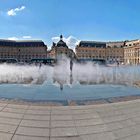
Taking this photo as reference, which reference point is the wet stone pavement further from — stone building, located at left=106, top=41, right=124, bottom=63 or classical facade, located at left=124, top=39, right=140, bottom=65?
stone building, located at left=106, top=41, right=124, bottom=63

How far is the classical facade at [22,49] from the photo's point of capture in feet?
487

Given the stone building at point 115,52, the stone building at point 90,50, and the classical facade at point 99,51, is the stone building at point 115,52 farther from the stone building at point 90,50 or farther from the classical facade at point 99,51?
the stone building at point 90,50

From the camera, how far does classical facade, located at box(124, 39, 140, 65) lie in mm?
134150

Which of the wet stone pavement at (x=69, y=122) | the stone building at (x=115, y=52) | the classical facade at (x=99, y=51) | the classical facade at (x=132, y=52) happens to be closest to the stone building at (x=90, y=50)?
the classical facade at (x=99, y=51)

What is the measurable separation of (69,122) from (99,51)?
157 metres

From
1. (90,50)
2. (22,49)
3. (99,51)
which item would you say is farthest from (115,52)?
(22,49)

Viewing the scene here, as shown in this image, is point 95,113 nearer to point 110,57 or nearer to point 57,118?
point 57,118

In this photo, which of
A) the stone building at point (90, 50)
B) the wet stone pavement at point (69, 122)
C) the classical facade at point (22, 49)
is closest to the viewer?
the wet stone pavement at point (69, 122)

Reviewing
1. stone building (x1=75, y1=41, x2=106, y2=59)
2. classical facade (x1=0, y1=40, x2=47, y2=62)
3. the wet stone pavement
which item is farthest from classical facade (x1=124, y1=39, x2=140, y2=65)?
the wet stone pavement

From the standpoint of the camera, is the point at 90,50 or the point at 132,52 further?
the point at 90,50

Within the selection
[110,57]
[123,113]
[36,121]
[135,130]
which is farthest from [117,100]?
[110,57]

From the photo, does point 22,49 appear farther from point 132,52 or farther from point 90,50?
point 132,52

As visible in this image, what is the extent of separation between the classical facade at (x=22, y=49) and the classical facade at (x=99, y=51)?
28585 mm

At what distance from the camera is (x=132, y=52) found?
142 meters
